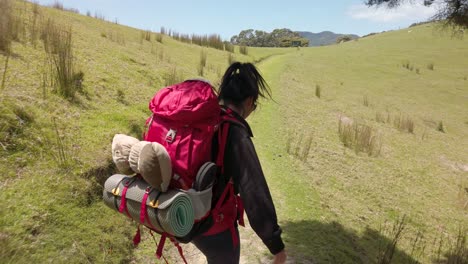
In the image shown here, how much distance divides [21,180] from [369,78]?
64.4ft

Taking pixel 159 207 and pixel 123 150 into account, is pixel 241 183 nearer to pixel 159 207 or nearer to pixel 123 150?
pixel 159 207

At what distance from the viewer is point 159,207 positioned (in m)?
1.70

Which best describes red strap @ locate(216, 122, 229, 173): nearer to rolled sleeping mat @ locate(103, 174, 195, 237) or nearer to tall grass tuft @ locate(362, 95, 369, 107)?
rolled sleeping mat @ locate(103, 174, 195, 237)

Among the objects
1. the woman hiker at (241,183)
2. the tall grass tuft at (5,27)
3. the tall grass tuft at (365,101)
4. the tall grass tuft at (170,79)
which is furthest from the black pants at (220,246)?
the tall grass tuft at (365,101)

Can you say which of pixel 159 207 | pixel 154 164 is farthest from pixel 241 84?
pixel 159 207

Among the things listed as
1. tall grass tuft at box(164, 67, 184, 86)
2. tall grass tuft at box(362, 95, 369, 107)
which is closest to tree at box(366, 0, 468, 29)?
tall grass tuft at box(164, 67, 184, 86)

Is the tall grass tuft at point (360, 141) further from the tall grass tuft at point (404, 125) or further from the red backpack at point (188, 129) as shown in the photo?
the red backpack at point (188, 129)

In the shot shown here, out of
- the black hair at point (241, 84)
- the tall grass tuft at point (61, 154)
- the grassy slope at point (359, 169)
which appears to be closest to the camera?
the black hair at point (241, 84)

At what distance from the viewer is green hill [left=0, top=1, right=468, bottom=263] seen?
10.4 ft

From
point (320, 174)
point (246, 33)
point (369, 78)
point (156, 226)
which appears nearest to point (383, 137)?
point (320, 174)

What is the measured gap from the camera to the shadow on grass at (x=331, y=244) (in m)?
3.99

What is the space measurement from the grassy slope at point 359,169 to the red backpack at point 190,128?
263 centimetres

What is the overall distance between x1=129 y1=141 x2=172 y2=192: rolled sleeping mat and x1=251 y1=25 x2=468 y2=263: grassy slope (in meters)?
2.74

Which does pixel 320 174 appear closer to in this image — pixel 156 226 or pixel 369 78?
pixel 156 226
